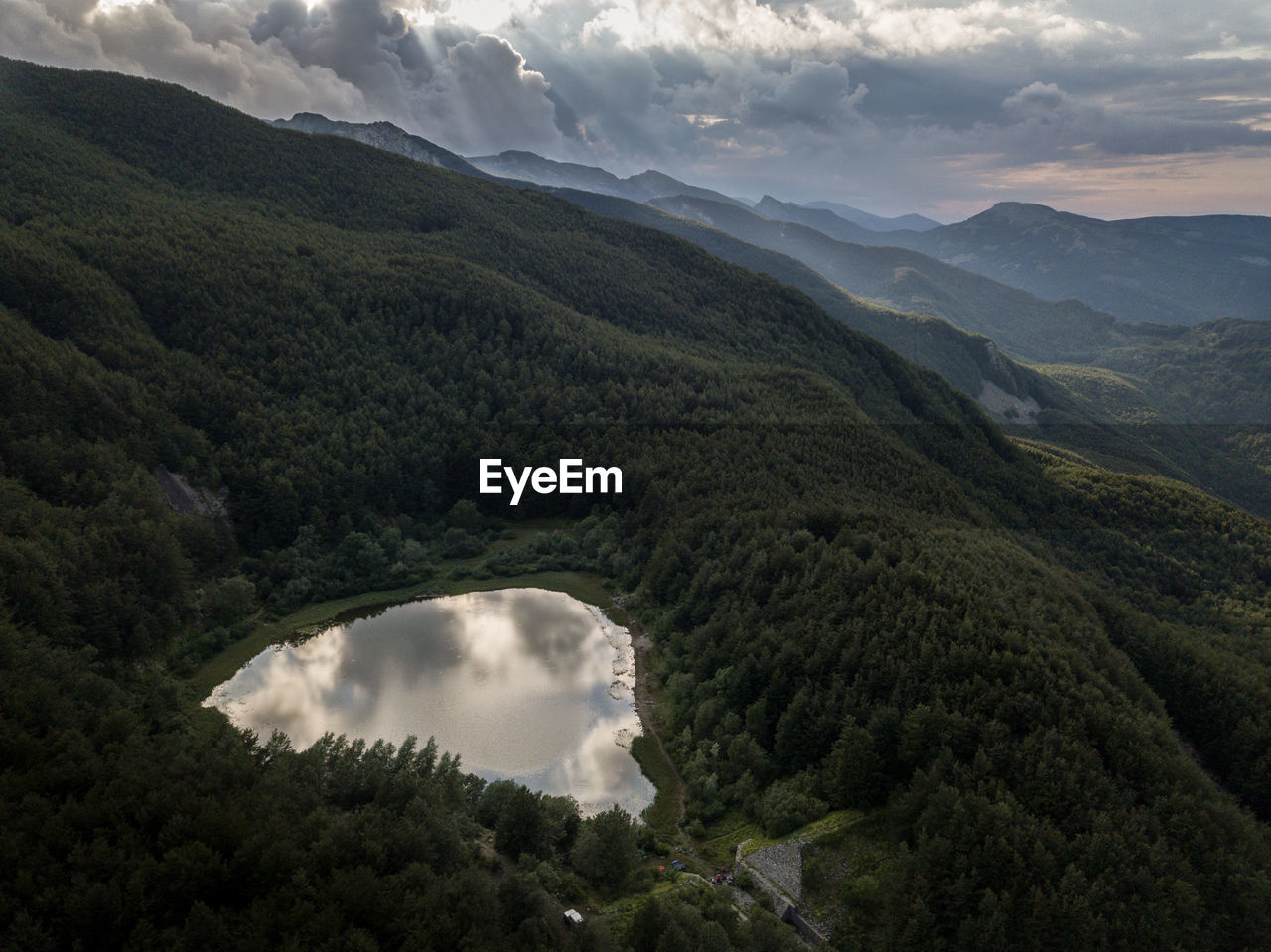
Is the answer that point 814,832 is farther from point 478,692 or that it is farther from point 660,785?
point 478,692

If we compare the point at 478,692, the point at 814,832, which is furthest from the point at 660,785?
the point at 478,692

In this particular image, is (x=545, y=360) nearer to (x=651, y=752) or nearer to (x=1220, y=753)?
(x=651, y=752)

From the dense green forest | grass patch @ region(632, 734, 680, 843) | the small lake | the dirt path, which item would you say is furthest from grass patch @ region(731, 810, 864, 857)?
the small lake

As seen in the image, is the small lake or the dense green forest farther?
the small lake

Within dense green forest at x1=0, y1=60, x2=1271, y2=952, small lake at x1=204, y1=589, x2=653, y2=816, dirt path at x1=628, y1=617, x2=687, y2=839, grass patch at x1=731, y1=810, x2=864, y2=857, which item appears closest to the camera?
dense green forest at x1=0, y1=60, x2=1271, y2=952

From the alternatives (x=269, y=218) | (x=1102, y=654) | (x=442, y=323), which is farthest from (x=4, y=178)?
(x=1102, y=654)

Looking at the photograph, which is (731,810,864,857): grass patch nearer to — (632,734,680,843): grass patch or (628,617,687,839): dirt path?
(632,734,680,843): grass patch
